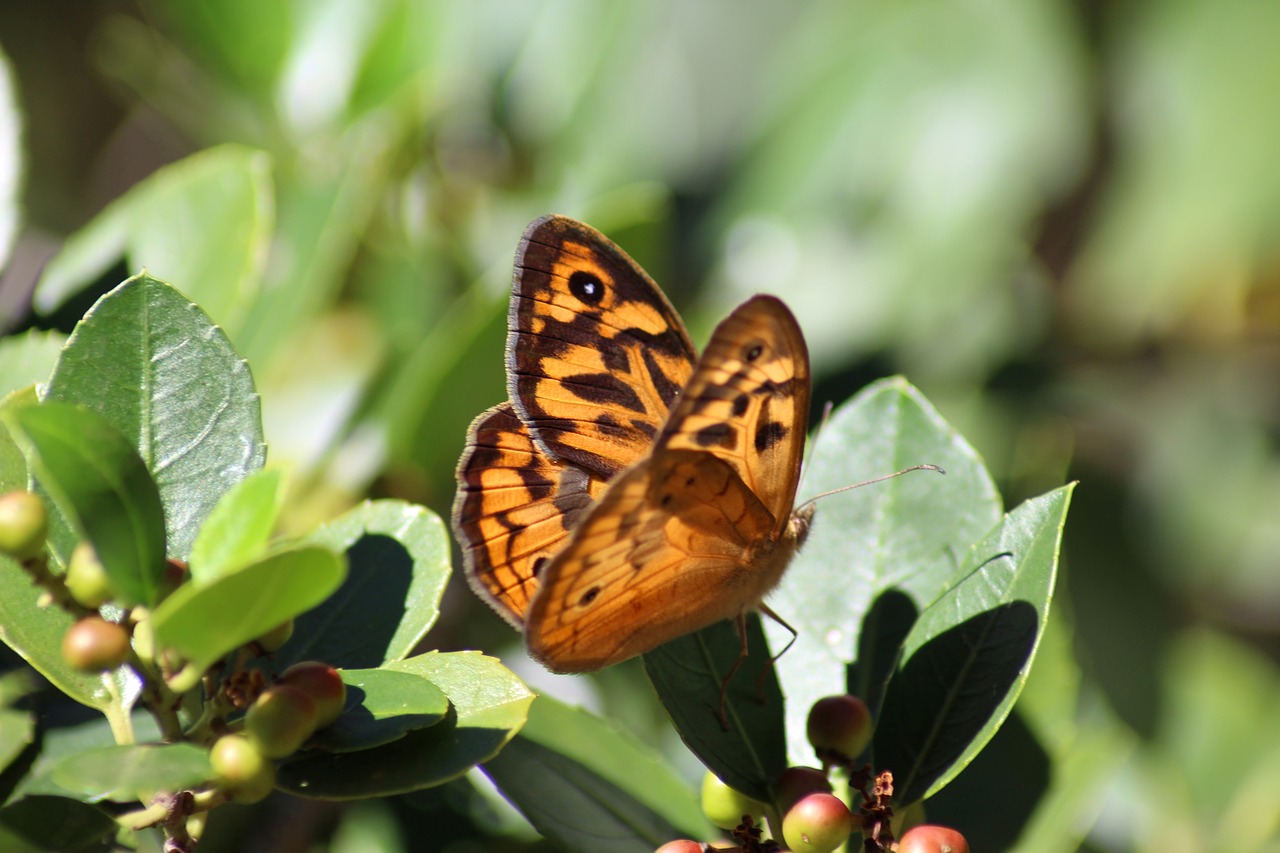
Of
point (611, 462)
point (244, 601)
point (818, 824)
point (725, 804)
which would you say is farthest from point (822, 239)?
point (244, 601)

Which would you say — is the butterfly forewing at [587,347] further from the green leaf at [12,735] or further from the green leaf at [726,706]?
the green leaf at [12,735]

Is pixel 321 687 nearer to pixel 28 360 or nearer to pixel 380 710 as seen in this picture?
pixel 380 710

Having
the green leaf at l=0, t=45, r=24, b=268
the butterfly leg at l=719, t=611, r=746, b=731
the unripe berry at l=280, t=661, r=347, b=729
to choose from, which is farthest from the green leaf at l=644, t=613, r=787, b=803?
the green leaf at l=0, t=45, r=24, b=268

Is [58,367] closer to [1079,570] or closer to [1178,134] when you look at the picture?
[1079,570]

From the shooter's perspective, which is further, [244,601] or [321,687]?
[321,687]

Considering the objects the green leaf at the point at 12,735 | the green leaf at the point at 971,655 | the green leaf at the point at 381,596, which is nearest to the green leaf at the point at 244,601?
the green leaf at the point at 12,735

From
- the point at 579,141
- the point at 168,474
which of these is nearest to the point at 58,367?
the point at 168,474

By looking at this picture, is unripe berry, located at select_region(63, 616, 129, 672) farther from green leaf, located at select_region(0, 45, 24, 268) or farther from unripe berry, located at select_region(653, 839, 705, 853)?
green leaf, located at select_region(0, 45, 24, 268)
